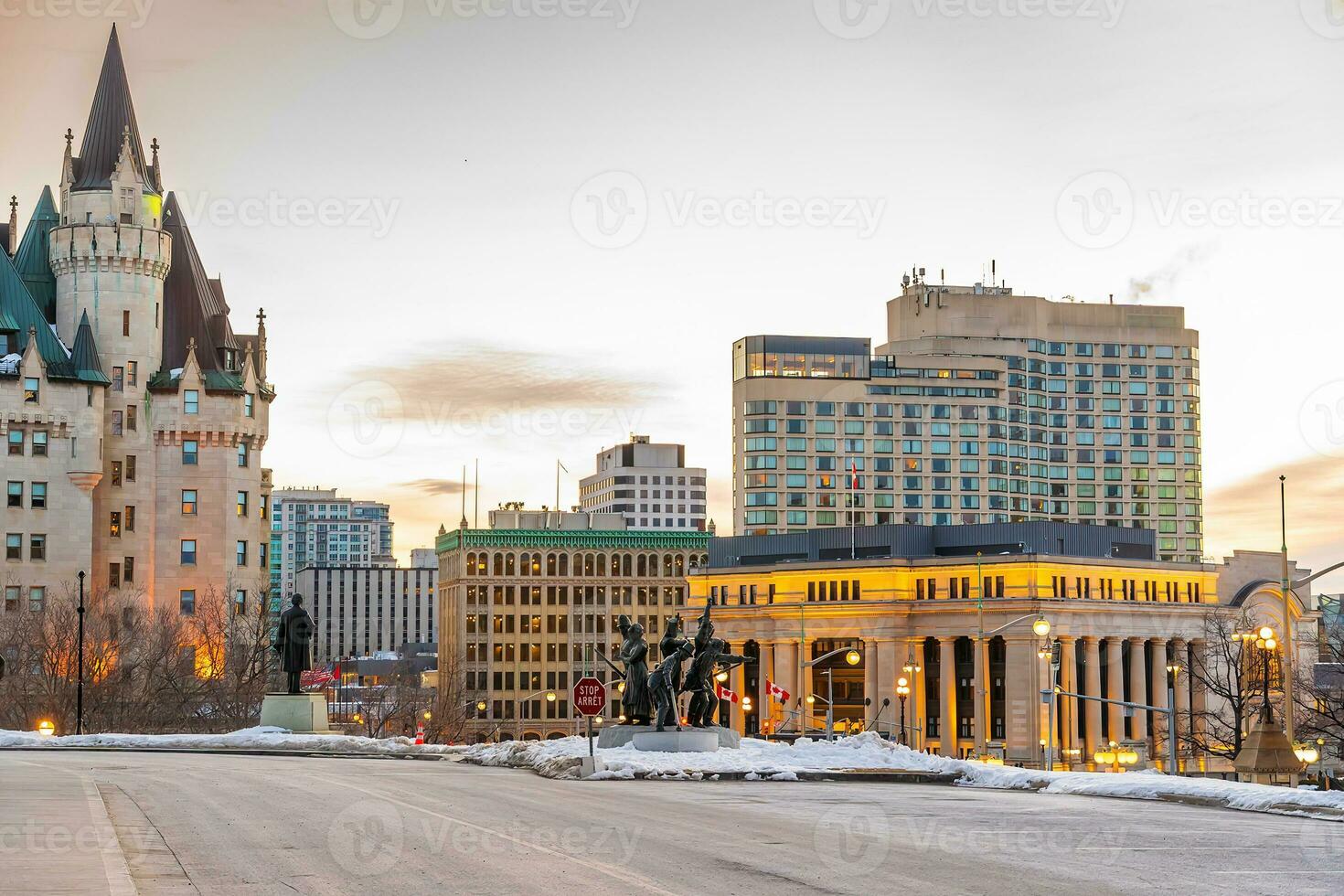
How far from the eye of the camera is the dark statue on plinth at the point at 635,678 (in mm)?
51188

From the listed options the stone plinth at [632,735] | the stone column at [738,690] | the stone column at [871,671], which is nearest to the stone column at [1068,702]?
the stone column at [871,671]

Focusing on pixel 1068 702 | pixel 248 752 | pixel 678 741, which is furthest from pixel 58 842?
pixel 1068 702

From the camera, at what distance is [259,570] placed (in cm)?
13975

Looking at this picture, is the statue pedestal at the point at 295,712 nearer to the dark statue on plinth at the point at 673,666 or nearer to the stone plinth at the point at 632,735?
the stone plinth at the point at 632,735

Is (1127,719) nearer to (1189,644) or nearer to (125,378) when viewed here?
(1189,644)

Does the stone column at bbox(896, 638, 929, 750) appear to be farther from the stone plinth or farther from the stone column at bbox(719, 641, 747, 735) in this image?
the stone plinth

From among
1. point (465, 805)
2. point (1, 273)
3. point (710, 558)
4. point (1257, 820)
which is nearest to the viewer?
point (1257, 820)

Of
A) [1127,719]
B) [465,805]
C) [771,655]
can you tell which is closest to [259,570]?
[771,655]

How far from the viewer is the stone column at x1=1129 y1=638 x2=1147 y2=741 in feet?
517

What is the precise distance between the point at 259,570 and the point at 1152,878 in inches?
4898

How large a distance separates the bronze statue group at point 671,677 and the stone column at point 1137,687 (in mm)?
113026

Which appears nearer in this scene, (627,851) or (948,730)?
(627,851)

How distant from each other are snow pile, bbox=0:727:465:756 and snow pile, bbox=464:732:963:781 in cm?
577

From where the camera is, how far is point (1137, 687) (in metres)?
159
